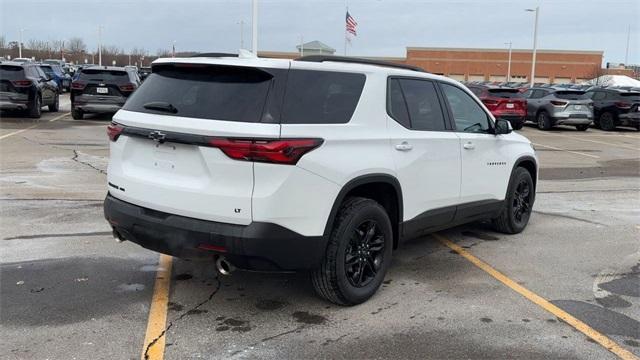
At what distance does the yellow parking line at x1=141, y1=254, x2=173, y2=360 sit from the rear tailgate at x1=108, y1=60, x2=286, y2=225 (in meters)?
0.79

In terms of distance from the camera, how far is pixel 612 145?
1877 cm

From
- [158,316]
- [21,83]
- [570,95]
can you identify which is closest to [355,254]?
[158,316]

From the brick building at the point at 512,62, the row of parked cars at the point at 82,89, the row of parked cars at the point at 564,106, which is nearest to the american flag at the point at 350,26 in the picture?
the row of parked cars at the point at 564,106

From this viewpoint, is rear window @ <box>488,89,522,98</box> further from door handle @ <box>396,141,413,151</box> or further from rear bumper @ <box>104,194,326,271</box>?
rear bumper @ <box>104,194,326,271</box>

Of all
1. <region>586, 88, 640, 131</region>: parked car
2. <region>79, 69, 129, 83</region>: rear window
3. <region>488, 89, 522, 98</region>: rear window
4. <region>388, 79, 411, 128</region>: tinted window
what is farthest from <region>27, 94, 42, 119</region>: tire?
→ <region>586, 88, 640, 131</region>: parked car

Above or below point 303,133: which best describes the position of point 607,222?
below

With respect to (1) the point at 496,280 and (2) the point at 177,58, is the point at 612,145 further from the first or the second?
(2) the point at 177,58

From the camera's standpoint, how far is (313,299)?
4.76 m

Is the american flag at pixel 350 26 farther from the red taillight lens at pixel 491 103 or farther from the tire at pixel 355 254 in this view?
the tire at pixel 355 254

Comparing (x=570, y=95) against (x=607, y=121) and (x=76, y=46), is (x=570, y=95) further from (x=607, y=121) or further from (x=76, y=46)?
(x=76, y=46)

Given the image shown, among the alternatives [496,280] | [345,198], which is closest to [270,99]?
[345,198]

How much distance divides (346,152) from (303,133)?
433 mm

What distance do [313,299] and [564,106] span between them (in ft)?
68.9

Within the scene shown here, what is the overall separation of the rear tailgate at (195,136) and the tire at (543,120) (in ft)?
70.6
